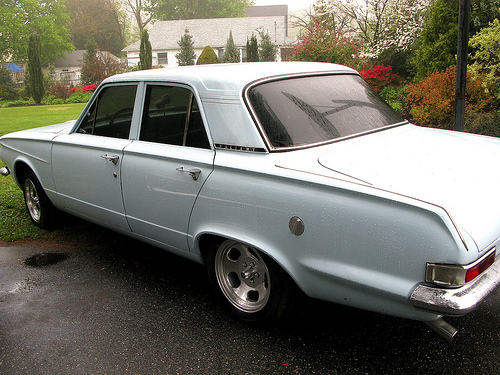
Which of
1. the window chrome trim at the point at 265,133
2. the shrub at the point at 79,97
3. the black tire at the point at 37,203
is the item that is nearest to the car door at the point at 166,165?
the window chrome trim at the point at 265,133

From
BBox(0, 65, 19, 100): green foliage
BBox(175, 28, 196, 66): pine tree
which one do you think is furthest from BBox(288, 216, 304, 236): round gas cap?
BBox(175, 28, 196, 66): pine tree

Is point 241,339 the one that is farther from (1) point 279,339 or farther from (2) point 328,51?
(2) point 328,51

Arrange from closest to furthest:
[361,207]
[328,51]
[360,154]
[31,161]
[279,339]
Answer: [361,207] → [360,154] → [279,339] → [31,161] → [328,51]

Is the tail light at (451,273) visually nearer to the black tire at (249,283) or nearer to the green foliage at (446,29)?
the black tire at (249,283)

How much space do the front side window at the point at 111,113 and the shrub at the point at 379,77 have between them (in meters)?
11.2

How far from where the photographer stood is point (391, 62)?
56.9 ft

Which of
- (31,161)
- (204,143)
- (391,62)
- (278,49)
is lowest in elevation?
(31,161)

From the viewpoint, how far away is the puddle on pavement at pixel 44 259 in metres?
4.20

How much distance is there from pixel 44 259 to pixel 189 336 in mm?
2113

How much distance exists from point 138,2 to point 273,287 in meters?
75.3

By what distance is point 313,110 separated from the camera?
2.96m

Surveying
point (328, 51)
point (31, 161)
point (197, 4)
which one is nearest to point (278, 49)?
point (197, 4)

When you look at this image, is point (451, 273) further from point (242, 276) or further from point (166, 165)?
point (166, 165)

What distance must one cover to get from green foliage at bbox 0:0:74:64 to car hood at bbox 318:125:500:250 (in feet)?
186
